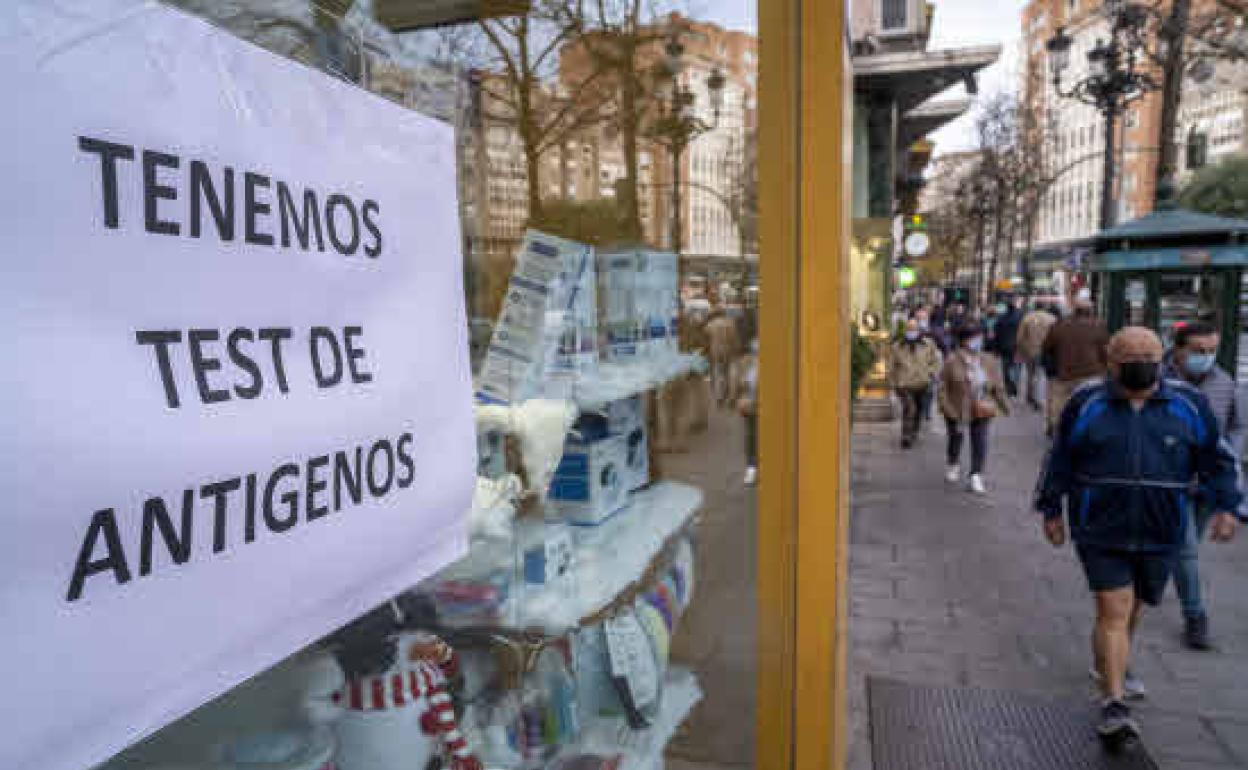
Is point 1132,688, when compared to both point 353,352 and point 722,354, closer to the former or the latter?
point 722,354

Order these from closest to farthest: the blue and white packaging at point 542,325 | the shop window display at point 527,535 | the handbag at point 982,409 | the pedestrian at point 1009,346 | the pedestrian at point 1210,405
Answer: the shop window display at point 527,535, the blue and white packaging at point 542,325, the pedestrian at point 1210,405, the handbag at point 982,409, the pedestrian at point 1009,346

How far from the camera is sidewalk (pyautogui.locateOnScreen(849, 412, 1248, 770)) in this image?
3.66 m

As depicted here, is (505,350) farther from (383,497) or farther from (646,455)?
(646,455)

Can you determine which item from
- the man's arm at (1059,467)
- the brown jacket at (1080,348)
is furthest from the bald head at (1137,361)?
the brown jacket at (1080,348)

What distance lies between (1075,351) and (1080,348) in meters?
0.06

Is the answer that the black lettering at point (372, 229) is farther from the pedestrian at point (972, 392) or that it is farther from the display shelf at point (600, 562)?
the pedestrian at point (972, 392)

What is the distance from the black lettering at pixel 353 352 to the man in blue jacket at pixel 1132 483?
12.0 feet

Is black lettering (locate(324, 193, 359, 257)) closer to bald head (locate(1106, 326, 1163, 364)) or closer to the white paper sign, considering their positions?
the white paper sign

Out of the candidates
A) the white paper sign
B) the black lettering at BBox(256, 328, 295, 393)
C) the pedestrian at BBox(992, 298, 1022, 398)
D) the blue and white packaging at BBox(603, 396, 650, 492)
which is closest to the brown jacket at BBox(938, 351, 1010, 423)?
the blue and white packaging at BBox(603, 396, 650, 492)

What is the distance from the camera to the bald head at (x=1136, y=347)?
11.2 feet

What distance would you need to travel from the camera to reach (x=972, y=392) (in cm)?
739

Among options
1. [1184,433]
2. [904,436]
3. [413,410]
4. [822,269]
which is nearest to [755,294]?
[822,269]

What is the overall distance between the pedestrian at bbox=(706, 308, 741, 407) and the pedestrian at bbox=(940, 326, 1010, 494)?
594 centimetres

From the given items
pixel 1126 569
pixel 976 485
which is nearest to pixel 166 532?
pixel 1126 569
